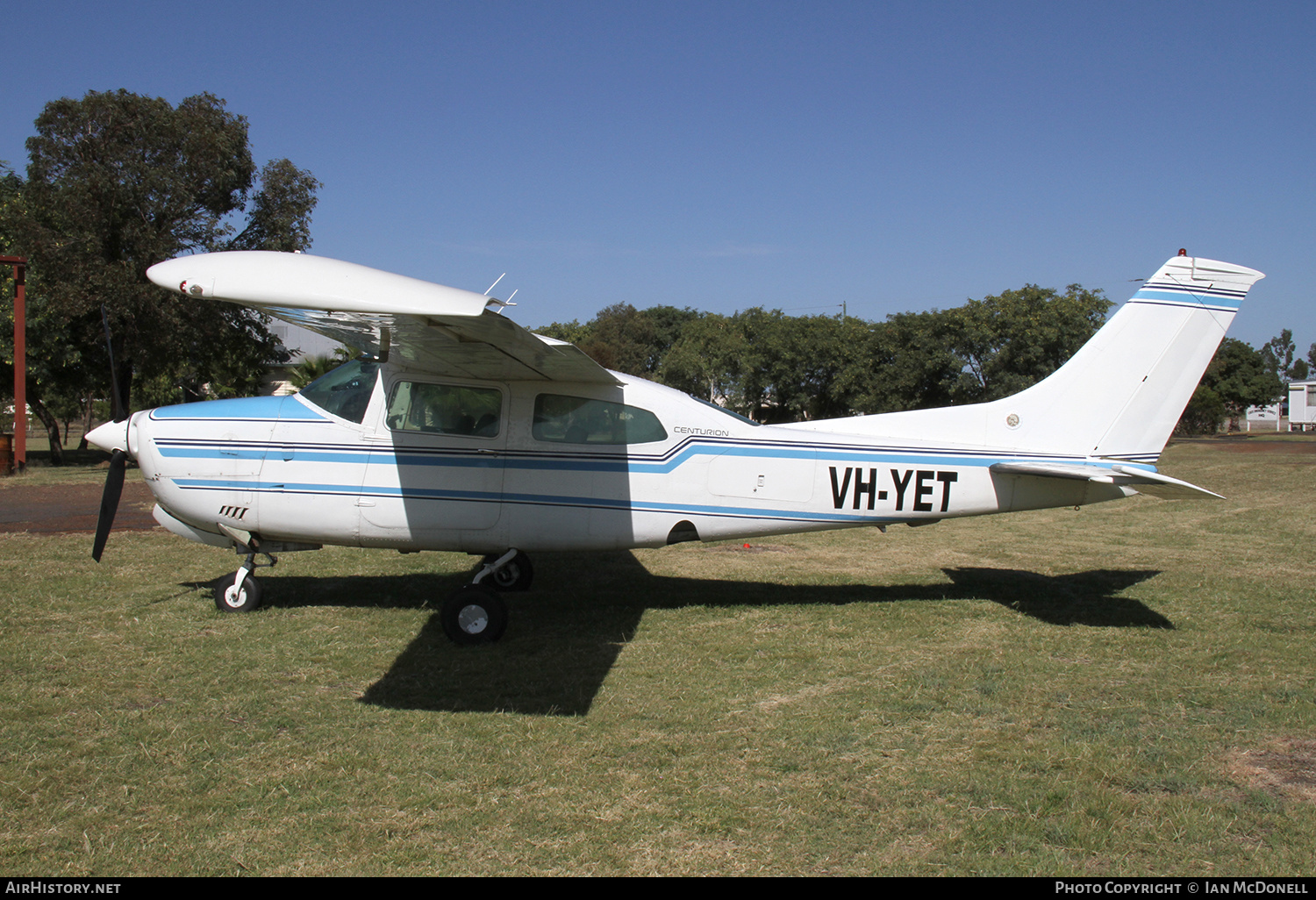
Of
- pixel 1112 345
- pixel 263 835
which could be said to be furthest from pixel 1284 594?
pixel 263 835

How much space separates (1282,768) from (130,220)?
26.5 m

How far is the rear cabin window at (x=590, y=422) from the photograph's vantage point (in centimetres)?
681

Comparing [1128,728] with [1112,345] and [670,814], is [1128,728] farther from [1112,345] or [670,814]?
[1112,345]

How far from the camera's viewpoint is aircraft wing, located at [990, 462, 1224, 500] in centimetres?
622

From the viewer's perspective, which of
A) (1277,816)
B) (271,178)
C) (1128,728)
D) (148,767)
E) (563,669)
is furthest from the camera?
(271,178)

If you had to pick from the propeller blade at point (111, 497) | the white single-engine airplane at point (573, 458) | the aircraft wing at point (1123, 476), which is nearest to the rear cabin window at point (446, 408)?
the white single-engine airplane at point (573, 458)

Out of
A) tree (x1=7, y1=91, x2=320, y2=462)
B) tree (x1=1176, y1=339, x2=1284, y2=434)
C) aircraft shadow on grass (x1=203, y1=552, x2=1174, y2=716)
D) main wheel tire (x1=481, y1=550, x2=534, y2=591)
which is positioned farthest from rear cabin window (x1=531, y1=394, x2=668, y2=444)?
tree (x1=1176, y1=339, x2=1284, y2=434)

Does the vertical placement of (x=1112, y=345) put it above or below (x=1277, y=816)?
above

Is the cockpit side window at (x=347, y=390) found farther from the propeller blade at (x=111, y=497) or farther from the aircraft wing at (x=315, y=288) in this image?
the aircraft wing at (x=315, y=288)

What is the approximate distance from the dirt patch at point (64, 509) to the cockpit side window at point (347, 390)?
6.41 metres

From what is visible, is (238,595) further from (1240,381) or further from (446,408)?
(1240,381)

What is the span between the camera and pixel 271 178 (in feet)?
83.6
